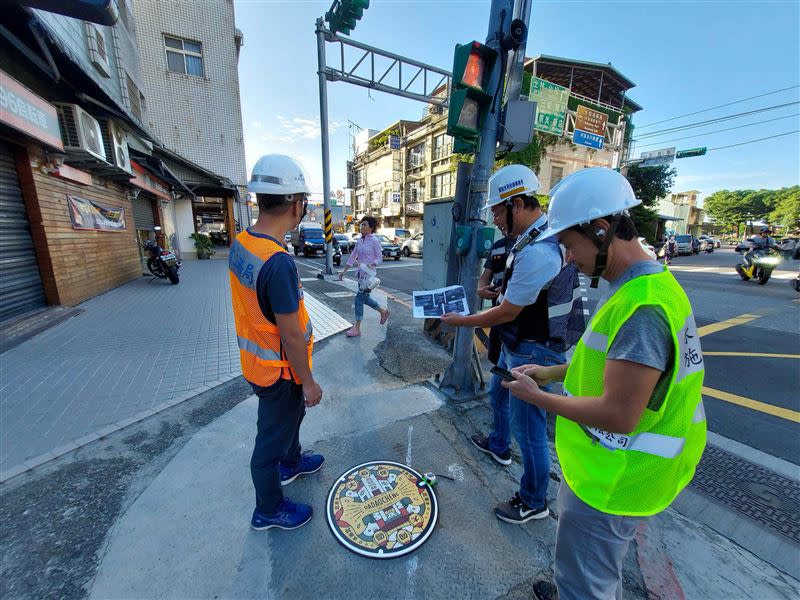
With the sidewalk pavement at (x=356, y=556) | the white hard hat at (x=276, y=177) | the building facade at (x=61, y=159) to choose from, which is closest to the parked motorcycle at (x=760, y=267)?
the sidewalk pavement at (x=356, y=556)

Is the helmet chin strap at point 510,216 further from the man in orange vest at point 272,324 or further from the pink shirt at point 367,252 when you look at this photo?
the pink shirt at point 367,252

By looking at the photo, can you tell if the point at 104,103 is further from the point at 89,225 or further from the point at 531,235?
the point at 531,235

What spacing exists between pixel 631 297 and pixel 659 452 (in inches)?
21.0

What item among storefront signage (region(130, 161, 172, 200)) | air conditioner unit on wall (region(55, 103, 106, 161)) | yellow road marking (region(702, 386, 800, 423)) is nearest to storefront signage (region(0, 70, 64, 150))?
air conditioner unit on wall (region(55, 103, 106, 161))

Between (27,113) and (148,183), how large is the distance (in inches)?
309

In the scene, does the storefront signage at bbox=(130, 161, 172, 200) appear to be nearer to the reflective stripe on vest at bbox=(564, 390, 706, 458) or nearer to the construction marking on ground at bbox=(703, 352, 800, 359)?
the reflective stripe on vest at bbox=(564, 390, 706, 458)

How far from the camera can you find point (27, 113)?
15.6 feet

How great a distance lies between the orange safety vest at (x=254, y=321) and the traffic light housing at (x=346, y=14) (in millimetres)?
8250

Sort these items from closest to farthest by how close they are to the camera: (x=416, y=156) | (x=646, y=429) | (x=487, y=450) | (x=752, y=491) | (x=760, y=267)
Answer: (x=646, y=429) < (x=752, y=491) < (x=487, y=450) < (x=760, y=267) < (x=416, y=156)

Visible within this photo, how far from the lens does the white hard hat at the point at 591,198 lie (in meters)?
1.15

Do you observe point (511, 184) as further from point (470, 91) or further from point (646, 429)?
point (646, 429)

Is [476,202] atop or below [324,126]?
below

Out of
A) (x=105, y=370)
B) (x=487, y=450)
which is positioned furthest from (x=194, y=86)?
(x=487, y=450)

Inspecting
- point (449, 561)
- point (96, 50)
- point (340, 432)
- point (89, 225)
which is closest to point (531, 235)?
point (449, 561)
